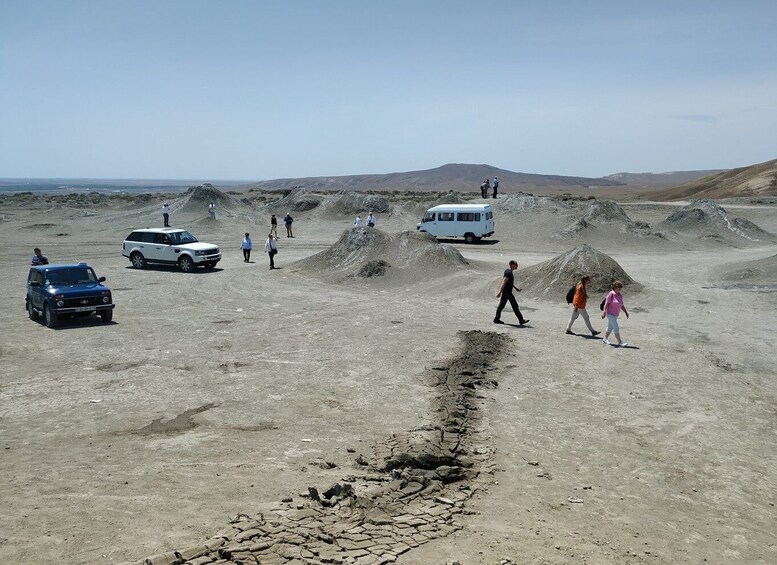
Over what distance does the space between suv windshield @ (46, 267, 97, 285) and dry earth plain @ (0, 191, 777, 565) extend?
1487mm

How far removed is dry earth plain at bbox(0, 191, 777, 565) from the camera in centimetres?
735

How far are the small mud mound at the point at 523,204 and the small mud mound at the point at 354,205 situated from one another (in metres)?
11.2

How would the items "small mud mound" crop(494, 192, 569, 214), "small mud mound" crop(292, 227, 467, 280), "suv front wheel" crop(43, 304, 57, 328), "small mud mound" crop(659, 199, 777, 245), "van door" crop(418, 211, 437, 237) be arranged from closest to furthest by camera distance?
"suv front wheel" crop(43, 304, 57, 328)
"small mud mound" crop(292, 227, 467, 280)
"van door" crop(418, 211, 437, 237)
"small mud mound" crop(659, 199, 777, 245)
"small mud mound" crop(494, 192, 569, 214)

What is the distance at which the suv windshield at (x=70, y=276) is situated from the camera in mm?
19875

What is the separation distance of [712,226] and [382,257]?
26689 millimetres

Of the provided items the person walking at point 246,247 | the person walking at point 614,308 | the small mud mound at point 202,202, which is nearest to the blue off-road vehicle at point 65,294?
the person walking at point 246,247

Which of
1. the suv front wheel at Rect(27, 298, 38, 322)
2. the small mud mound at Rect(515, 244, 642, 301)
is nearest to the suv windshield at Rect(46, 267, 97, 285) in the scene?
the suv front wheel at Rect(27, 298, 38, 322)

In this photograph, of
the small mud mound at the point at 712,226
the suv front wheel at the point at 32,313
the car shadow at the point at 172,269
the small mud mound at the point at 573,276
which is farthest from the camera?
the small mud mound at the point at 712,226

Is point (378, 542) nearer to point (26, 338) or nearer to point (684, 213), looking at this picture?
point (26, 338)

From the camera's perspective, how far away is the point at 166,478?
8781mm

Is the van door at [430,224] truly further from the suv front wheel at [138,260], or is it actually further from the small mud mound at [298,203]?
the small mud mound at [298,203]

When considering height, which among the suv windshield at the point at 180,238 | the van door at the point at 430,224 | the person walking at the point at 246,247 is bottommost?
the person walking at the point at 246,247

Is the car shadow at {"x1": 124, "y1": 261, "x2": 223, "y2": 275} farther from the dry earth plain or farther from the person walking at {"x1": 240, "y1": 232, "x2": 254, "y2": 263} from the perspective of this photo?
the dry earth plain

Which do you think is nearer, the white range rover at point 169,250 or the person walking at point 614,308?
the person walking at point 614,308
